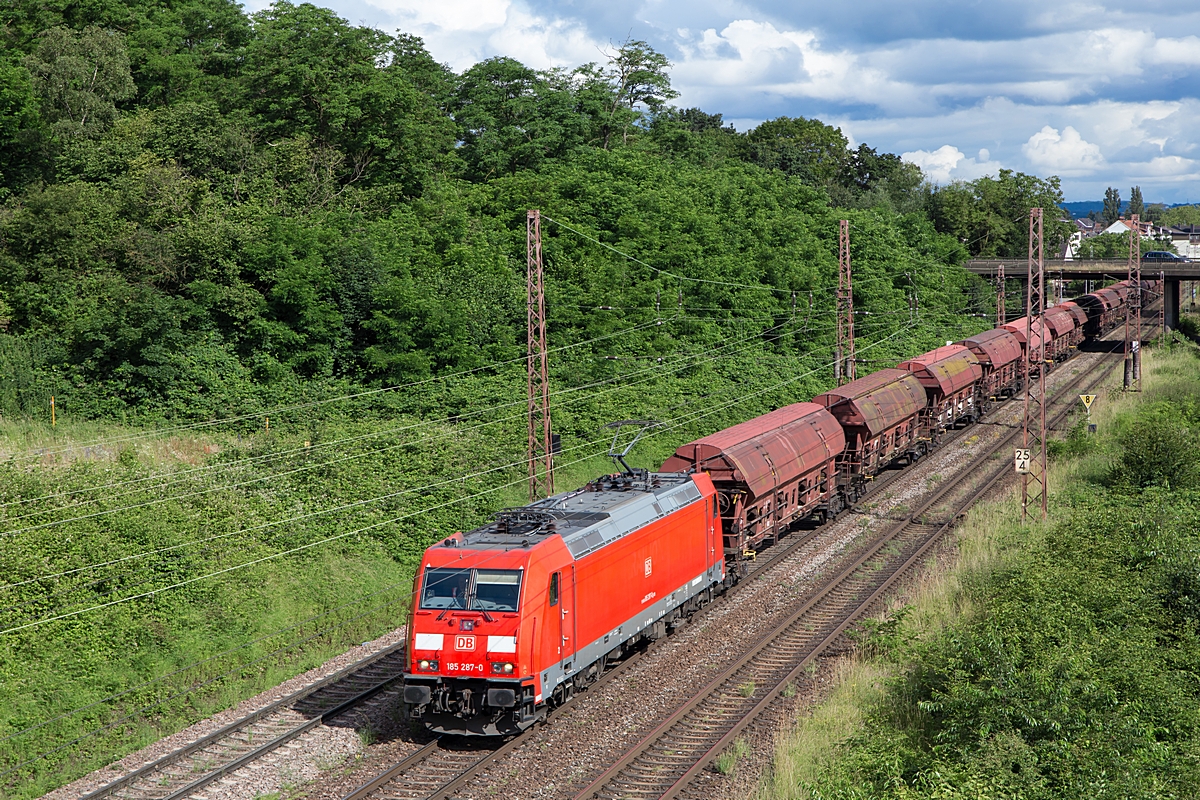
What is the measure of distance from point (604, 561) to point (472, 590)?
288 centimetres

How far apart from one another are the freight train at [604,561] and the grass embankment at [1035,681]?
4.07 metres

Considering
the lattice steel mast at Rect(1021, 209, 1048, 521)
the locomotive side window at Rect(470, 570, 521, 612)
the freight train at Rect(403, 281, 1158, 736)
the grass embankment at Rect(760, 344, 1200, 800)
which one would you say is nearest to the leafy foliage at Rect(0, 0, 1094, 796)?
the freight train at Rect(403, 281, 1158, 736)

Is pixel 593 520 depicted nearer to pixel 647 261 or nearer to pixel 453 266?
pixel 453 266

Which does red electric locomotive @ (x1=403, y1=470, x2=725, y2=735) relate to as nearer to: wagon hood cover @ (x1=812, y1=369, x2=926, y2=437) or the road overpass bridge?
wagon hood cover @ (x1=812, y1=369, x2=926, y2=437)

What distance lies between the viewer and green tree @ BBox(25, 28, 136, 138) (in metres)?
51.2

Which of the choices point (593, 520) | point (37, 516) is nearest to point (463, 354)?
point (37, 516)

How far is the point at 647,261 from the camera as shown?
2148 inches

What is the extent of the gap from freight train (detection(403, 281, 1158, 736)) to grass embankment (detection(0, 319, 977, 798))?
5695 millimetres

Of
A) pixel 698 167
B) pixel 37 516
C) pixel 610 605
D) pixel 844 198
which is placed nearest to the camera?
pixel 610 605

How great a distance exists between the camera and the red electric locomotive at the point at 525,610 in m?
16.9

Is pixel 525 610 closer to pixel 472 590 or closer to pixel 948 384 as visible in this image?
pixel 472 590

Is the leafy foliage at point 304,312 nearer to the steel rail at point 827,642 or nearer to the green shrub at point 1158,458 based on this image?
the steel rail at point 827,642

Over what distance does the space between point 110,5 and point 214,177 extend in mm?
18489

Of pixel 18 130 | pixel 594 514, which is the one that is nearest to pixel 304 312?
pixel 18 130
